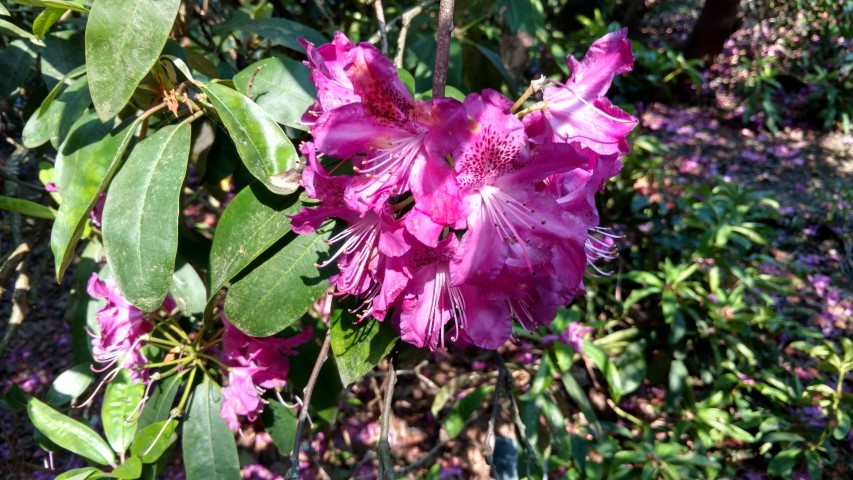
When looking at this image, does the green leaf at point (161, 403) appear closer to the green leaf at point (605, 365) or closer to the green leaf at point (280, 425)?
the green leaf at point (280, 425)

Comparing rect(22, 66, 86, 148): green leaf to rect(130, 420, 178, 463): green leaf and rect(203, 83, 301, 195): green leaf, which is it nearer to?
rect(203, 83, 301, 195): green leaf

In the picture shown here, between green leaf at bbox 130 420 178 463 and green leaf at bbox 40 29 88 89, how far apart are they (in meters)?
0.69

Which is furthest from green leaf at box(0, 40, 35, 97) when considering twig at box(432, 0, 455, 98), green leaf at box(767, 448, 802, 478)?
green leaf at box(767, 448, 802, 478)

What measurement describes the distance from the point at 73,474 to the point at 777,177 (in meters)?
4.55

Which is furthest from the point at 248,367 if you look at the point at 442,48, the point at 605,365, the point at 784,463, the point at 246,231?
the point at 784,463

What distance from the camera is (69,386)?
1222 mm

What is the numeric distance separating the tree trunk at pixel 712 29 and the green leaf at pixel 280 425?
196 inches

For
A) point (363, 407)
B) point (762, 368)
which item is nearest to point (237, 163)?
point (363, 407)

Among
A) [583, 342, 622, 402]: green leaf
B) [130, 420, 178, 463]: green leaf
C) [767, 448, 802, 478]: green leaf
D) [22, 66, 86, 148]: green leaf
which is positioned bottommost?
[767, 448, 802, 478]: green leaf

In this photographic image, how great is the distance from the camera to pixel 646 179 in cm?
272

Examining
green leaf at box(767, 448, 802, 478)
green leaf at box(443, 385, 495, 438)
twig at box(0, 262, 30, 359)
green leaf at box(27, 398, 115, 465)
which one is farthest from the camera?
green leaf at box(767, 448, 802, 478)

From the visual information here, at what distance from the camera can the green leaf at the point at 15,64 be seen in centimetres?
119

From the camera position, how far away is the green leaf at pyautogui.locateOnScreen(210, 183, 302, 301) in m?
0.82

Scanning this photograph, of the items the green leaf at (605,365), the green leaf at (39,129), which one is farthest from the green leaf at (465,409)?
the green leaf at (39,129)
